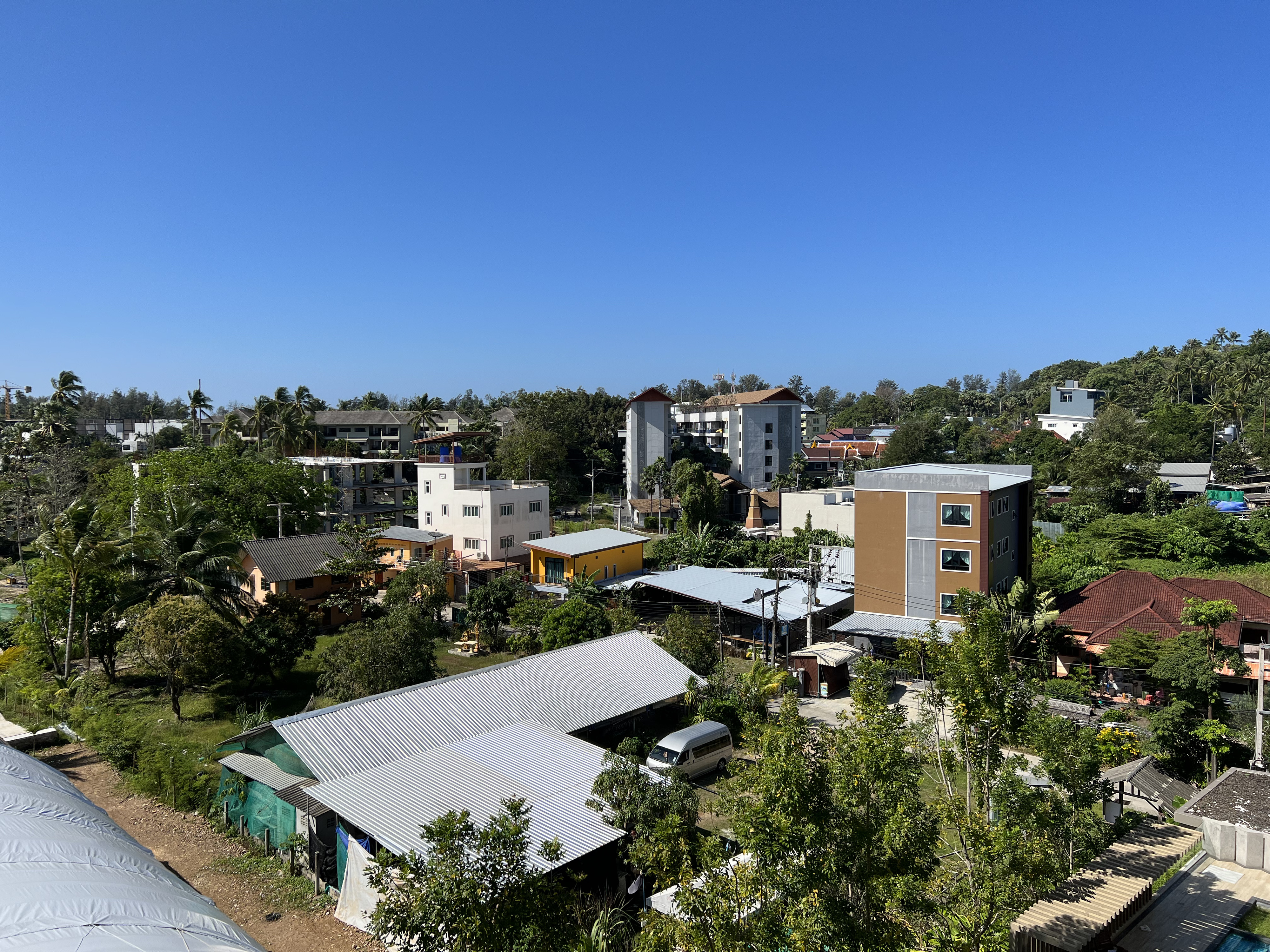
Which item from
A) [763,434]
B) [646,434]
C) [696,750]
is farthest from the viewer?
[763,434]

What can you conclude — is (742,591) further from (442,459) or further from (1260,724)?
(442,459)

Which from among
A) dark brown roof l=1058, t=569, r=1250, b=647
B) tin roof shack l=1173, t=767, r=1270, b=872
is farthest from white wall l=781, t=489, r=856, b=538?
tin roof shack l=1173, t=767, r=1270, b=872

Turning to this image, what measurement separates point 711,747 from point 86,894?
40.0 ft

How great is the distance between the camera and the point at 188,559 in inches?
941

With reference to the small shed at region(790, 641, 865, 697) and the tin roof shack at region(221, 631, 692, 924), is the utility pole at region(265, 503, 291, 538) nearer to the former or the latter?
the tin roof shack at region(221, 631, 692, 924)

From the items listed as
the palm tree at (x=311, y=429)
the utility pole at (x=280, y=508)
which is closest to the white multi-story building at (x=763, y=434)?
the palm tree at (x=311, y=429)

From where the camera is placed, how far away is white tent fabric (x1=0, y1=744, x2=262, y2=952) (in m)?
7.70

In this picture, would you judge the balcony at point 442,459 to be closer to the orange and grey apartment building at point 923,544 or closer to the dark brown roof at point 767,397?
the orange and grey apartment building at point 923,544

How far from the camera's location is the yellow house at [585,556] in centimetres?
3684

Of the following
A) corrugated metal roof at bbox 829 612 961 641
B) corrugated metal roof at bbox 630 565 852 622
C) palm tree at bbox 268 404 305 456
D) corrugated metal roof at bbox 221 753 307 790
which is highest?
palm tree at bbox 268 404 305 456

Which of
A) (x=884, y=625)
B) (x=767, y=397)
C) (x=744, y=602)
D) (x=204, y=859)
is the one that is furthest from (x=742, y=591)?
(x=767, y=397)

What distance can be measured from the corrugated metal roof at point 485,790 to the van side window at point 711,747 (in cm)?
259

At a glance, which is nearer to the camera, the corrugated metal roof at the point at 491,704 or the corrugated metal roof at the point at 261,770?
the corrugated metal roof at the point at 261,770

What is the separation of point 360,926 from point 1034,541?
4022 centimetres
